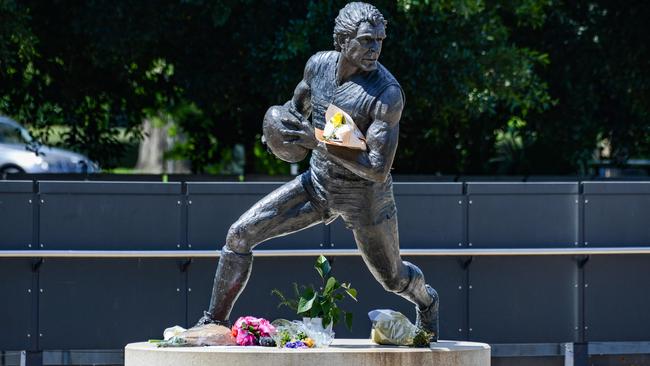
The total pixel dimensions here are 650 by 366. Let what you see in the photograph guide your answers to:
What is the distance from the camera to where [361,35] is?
320 inches

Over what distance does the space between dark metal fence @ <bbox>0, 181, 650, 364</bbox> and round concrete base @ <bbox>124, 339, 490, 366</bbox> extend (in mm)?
3297

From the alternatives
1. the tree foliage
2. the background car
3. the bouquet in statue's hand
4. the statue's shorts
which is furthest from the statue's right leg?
the background car

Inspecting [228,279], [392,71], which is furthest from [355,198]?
[392,71]

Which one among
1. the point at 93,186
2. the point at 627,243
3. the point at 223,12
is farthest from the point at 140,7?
the point at 627,243

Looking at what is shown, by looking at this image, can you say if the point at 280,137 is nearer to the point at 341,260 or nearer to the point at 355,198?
the point at 355,198

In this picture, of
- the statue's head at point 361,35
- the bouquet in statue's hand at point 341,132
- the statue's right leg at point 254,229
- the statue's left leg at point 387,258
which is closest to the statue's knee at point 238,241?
the statue's right leg at point 254,229

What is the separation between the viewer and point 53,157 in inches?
1225

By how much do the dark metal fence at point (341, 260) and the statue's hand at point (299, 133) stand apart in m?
3.74

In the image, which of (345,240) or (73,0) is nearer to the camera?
(345,240)

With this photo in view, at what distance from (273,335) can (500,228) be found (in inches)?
175

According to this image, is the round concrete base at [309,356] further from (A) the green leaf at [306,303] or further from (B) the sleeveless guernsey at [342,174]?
(B) the sleeveless guernsey at [342,174]

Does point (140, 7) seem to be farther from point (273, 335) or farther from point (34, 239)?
point (273, 335)

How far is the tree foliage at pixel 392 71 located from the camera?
17.8 metres

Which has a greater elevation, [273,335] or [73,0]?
[73,0]
